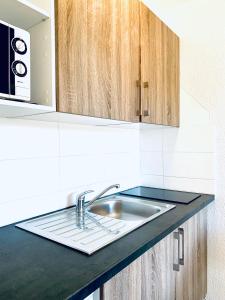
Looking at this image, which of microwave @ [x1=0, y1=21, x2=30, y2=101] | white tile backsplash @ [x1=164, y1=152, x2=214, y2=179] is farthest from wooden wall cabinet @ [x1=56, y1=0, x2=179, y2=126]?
white tile backsplash @ [x1=164, y1=152, x2=214, y2=179]

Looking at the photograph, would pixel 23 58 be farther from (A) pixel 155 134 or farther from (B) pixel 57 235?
(A) pixel 155 134

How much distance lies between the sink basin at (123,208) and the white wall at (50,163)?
0.37 ft

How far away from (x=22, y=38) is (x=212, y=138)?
132 centimetres

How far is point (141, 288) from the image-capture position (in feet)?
3.01

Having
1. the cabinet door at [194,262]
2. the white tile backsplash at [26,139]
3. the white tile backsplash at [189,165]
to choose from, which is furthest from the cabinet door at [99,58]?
the cabinet door at [194,262]

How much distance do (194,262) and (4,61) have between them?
1.45 meters

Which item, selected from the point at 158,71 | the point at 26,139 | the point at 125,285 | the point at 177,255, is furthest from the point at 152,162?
the point at 125,285

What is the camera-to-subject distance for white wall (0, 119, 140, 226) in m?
1.07

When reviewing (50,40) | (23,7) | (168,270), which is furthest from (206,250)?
(23,7)

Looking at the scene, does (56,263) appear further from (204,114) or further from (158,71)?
(204,114)

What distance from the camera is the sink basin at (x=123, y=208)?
1.48 meters

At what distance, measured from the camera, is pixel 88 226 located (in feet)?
3.53

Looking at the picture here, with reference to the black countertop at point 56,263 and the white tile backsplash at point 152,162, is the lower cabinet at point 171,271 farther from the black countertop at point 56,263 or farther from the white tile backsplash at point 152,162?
the white tile backsplash at point 152,162

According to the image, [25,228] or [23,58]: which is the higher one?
[23,58]
